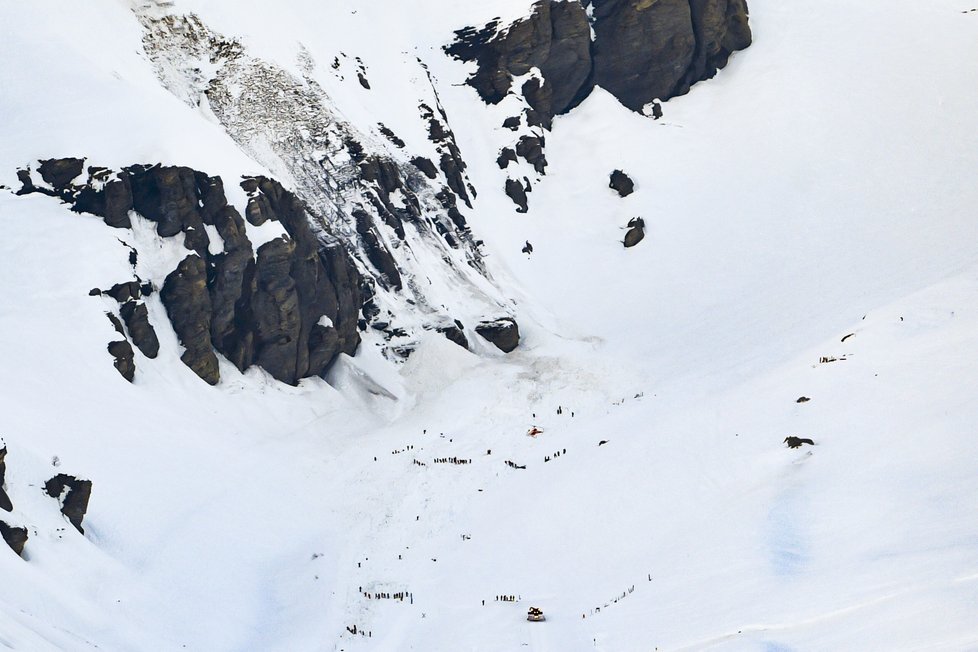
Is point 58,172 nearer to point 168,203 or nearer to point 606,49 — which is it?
point 168,203

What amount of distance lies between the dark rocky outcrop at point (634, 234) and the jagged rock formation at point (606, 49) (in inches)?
351

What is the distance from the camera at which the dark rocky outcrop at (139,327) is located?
36844 mm

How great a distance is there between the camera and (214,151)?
4216 centimetres

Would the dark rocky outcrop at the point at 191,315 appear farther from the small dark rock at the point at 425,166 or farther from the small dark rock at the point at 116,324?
the small dark rock at the point at 425,166

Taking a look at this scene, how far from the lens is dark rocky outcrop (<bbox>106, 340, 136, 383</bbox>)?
3522 centimetres

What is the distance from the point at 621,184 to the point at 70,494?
35.1 m

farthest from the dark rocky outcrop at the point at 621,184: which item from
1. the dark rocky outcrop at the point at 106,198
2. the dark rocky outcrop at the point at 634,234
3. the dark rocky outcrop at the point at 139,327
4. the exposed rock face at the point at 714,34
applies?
the dark rocky outcrop at the point at 139,327

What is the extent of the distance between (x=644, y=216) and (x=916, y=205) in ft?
39.0

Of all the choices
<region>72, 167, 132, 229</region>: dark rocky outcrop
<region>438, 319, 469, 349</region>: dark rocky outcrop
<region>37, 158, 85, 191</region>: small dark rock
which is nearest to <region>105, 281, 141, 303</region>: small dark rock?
<region>72, 167, 132, 229</region>: dark rocky outcrop

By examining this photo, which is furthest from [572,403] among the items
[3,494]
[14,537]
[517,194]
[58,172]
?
[14,537]

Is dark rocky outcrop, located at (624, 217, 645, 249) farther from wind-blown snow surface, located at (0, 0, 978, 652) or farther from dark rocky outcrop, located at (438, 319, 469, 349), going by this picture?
dark rocky outcrop, located at (438, 319, 469, 349)

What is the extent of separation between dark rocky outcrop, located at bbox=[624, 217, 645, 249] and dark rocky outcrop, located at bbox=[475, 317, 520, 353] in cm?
949

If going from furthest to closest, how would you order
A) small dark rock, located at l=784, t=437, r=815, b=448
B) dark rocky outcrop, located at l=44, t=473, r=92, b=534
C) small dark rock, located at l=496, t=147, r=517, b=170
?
small dark rock, located at l=496, t=147, r=517, b=170 → small dark rock, located at l=784, t=437, r=815, b=448 → dark rocky outcrop, located at l=44, t=473, r=92, b=534

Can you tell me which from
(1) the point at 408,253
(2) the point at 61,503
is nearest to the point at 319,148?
(1) the point at 408,253
